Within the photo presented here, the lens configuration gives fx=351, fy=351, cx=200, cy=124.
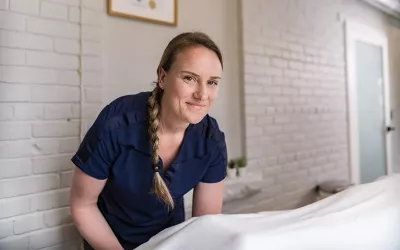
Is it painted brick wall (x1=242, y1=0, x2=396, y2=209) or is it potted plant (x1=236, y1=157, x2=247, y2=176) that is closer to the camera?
potted plant (x1=236, y1=157, x2=247, y2=176)

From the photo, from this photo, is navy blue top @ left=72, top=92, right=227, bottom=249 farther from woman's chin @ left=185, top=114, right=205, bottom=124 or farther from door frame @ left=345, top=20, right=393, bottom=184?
door frame @ left=345, top=20, right=393, bottom=184

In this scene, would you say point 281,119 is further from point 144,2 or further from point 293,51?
point 144,2

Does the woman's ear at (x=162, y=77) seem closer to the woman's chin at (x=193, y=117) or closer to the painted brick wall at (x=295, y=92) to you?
the woman's chin at (x=193, y=117)

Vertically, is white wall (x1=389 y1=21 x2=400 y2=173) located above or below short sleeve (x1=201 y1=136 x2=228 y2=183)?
above

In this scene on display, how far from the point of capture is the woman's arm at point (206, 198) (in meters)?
1.28

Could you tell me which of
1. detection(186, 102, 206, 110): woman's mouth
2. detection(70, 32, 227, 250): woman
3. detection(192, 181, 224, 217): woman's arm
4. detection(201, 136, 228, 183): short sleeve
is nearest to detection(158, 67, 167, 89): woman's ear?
detection(70, 32, 227, 250): woman

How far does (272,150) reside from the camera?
267cm

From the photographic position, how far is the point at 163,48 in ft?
6.70

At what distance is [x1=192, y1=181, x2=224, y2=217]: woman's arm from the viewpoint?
1.28m

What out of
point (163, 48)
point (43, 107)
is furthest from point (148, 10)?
point (43, 107)

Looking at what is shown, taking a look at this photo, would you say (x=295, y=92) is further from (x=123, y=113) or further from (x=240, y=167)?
(x=123, y=113)

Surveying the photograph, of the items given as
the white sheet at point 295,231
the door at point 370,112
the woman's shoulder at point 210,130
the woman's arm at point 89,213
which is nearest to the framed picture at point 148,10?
the woman's shoulder at point 210,130

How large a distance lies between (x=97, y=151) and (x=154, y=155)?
176 millimetres

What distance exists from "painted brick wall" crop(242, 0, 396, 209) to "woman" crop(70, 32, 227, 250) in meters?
1.27
